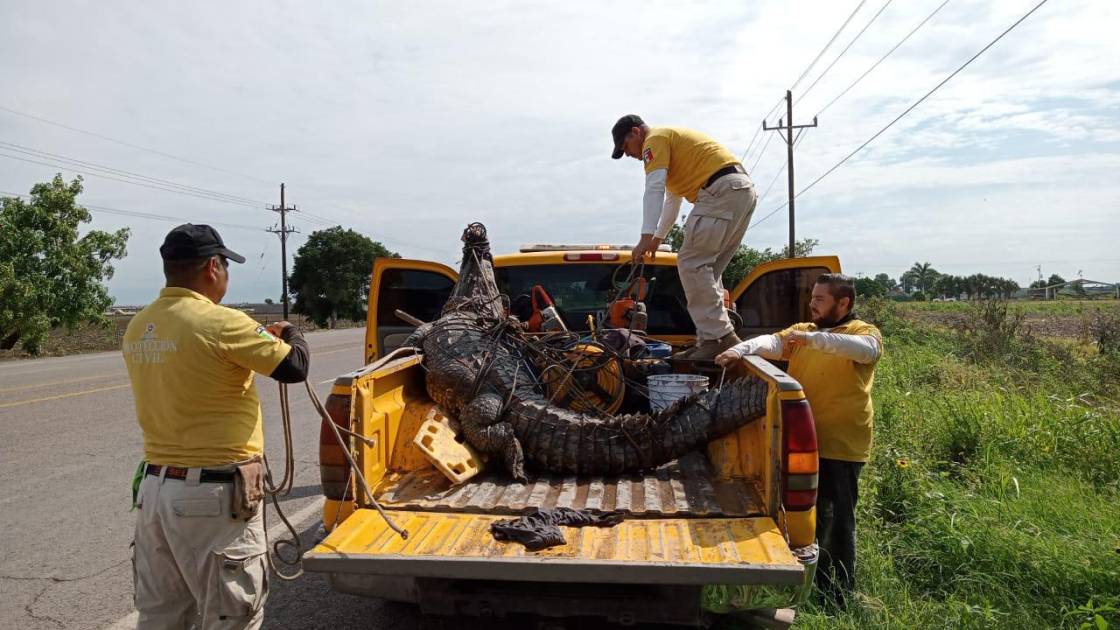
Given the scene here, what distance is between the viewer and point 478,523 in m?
3.16

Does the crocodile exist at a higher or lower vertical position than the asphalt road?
higher

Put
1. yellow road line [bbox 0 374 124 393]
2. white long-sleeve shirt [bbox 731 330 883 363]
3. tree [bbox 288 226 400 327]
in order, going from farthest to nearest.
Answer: tree [bbox 288 226 400 327] < yellow road line [bbox 0 374 124 393] < white long-sleeve shirt [bbox 731 330 883 363]

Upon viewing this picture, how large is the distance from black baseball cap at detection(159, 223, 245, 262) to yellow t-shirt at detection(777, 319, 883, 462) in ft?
9.46

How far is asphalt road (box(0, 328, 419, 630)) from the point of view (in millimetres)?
3881

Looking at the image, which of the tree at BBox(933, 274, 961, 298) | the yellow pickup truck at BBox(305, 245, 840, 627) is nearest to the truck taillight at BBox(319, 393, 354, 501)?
the yellow pickup truck at BBox(305, 245, 840, 627)

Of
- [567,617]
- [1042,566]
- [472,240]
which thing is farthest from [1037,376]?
[567,617]

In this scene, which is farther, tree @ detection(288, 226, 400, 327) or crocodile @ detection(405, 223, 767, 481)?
tree @ detection(288, 226, 400, 327)

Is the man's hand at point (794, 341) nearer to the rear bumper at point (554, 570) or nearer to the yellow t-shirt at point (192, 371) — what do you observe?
the rear bumper at point (554, 570)

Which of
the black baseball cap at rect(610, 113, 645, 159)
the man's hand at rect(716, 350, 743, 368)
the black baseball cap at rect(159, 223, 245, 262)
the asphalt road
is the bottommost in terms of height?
the asphalt road

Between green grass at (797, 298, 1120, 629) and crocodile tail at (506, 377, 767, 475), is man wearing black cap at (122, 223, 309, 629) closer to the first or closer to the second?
crocodile tail at (506, 377, 767, 475)

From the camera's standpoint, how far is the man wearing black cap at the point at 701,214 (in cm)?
466

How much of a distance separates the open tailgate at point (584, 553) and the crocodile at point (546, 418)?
26.0 inches

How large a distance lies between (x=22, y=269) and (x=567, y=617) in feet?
81.6

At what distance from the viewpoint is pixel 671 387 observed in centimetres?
442
